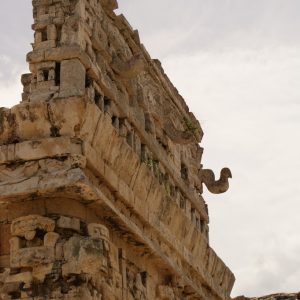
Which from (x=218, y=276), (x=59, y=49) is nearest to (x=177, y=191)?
(x=218, y=276)

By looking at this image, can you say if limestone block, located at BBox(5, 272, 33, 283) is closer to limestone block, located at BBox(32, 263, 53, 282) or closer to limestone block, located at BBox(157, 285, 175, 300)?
limestone block, located at BBox(32, 263, 53, 282)

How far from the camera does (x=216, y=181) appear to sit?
16984mm

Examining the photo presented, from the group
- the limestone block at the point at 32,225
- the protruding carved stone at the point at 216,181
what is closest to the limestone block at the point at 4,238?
the limestone block at the point at 32,225

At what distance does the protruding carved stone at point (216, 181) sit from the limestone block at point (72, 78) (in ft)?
18.5

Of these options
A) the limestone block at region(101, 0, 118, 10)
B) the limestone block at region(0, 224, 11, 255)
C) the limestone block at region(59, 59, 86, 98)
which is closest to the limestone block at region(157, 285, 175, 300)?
the limestone block at region(0, 224, 11, 255)

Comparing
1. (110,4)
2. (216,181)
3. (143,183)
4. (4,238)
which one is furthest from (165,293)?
(110,4)

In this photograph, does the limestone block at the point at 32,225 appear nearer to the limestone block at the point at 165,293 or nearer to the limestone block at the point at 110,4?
the limestone block at the point at 165,293

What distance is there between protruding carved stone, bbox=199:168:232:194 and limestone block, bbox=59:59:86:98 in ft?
18.5

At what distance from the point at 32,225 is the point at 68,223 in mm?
457

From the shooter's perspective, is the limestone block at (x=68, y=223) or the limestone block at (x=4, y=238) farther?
the limestone block at (x=4, y=238)

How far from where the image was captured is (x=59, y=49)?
11.8 meters

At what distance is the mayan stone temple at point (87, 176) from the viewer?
10539 millimetres

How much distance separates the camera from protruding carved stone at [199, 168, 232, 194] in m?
16.7

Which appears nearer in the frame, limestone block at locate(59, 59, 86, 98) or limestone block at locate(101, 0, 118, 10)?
limestone block at locate(59, 59, 86, 98)
